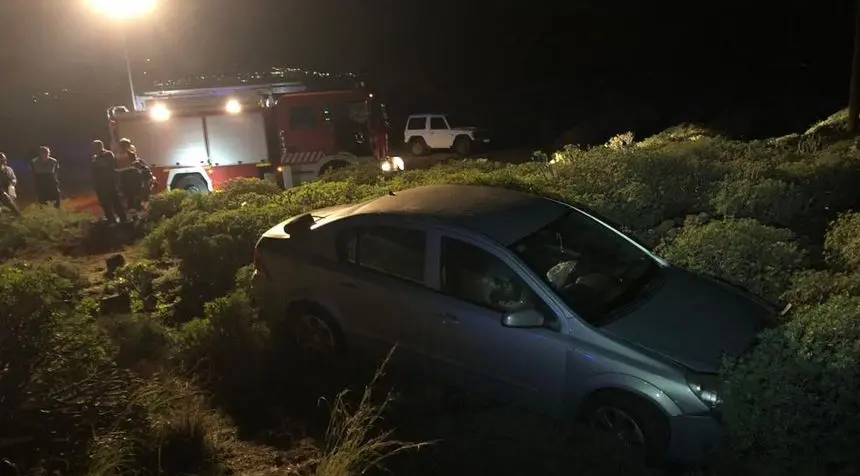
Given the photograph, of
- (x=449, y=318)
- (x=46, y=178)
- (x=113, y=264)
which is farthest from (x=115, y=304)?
(x=46, y=178)

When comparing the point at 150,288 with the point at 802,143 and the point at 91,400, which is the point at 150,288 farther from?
the point at 802,143

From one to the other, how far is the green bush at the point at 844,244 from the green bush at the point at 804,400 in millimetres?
1685

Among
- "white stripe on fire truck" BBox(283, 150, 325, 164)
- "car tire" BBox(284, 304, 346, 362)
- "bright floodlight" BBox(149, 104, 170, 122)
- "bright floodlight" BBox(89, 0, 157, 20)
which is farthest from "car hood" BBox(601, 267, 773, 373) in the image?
"bright floodlight" BBox(89, 0, 157, 20)

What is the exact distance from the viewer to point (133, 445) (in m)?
3.91

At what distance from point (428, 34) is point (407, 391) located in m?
42.4

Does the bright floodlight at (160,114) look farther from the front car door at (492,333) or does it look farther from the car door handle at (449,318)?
the car door handle at (449,318)

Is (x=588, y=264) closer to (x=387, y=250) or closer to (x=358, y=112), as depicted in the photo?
(x=387, y=250)

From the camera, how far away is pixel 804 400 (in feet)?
11.5

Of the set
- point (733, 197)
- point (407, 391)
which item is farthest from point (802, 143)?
point (407, 391)

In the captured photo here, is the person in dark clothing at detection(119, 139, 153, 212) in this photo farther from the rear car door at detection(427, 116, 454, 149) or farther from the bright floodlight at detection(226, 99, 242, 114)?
the rear car door at detection(427, 116, 454, 149)

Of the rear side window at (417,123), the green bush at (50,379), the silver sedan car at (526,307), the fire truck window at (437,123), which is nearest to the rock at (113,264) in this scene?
the silver sedan car at (526,307)

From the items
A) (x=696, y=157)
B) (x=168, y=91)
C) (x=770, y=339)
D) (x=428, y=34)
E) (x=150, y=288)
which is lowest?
(x=150, y=288)

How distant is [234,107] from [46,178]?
3898 mm

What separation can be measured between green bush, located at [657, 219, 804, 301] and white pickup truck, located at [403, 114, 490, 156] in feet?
65.4
